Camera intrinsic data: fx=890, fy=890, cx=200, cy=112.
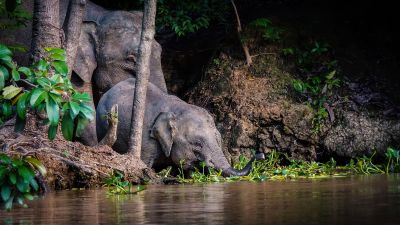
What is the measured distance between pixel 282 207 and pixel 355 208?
56 cm

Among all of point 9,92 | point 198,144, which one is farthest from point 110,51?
point 9,92

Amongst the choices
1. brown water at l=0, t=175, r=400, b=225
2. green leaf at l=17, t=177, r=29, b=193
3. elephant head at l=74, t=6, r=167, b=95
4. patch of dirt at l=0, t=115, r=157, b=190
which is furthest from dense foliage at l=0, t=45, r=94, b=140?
elephant head at l=74, t=6, r=167, b=95

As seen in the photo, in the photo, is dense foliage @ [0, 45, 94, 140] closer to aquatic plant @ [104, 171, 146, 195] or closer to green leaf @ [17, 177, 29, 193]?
green leaf @ [17, 177, 29, 193]

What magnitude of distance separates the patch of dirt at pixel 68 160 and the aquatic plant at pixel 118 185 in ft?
0.31

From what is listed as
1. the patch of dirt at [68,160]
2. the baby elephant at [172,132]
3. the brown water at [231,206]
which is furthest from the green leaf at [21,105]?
the baby elephant at [172,132]

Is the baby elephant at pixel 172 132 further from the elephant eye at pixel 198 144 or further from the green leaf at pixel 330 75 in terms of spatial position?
the green leaf at pixel 330 75

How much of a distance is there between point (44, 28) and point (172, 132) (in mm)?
3079

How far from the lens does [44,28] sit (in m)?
11.0

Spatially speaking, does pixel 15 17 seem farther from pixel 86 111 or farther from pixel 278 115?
pixel 86 111

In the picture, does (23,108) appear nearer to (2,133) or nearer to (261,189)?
(261,189)

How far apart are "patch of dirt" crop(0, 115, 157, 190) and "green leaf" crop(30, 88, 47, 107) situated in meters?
4.36

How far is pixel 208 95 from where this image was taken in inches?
601

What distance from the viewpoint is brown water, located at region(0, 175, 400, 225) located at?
19.2 ft

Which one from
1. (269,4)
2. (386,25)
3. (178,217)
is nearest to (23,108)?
(178,217)
